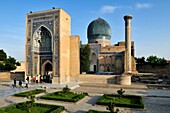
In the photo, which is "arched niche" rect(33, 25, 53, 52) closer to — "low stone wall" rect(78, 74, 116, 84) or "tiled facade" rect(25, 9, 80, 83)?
"tiled facade" rect(25, 9, 80, 83)

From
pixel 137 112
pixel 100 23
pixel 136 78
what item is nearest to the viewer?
pixel 137 112

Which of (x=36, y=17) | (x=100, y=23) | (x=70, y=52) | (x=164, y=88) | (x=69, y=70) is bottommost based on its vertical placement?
(x=164, y=88)

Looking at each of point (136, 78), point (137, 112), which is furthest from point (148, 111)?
point (136, 78)

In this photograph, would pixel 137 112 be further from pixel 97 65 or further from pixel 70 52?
pixel 97 65

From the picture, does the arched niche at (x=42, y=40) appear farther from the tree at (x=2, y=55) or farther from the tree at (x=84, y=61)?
the tree at (x=2, y=55)

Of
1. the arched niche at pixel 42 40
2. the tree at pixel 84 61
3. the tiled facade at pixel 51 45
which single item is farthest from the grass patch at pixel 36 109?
the tree at pixel 84 61

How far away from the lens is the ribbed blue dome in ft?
92.2

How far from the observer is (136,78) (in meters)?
18.8

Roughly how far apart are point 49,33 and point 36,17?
6.71 feet

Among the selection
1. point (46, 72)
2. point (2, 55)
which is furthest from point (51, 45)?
point (2, 55)

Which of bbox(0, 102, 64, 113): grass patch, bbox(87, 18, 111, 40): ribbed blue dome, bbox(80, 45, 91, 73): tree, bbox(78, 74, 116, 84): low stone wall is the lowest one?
bbox(0, 102, 64, 113): grass patch

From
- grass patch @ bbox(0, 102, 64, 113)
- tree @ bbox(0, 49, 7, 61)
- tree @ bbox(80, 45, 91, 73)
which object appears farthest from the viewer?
tree @ bbox(0, 49, 7, 61)

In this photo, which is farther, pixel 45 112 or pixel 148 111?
pixel 148 111

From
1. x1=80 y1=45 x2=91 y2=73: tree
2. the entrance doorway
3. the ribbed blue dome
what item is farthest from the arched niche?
the ribbed blue dome
